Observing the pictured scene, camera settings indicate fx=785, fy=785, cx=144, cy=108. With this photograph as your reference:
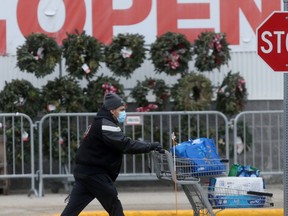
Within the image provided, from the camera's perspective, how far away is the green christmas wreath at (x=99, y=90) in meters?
13.3

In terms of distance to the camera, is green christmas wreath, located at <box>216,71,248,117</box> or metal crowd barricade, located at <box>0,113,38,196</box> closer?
metal crowd barricade, located at <box>0,113,38,196</box>

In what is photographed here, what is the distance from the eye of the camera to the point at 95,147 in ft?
28.8

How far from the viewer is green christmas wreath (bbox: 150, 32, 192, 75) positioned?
13398 millimetres

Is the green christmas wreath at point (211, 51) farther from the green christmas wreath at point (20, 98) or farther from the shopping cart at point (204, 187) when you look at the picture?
the shopping cart at point (204, 187)

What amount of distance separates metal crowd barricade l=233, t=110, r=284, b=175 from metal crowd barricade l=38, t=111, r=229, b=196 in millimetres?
326

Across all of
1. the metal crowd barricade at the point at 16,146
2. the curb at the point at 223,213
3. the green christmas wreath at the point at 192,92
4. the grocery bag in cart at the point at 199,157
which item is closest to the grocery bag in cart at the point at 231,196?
the grocery bag in cart at the point at 199,157

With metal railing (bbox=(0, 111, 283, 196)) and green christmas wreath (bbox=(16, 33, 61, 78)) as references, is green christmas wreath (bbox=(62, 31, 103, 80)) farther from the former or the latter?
metal railing (bbox=(0, 111, 283, 196))

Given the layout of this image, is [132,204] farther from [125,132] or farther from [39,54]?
[39,54]

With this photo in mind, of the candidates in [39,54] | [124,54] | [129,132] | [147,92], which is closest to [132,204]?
[129,132]

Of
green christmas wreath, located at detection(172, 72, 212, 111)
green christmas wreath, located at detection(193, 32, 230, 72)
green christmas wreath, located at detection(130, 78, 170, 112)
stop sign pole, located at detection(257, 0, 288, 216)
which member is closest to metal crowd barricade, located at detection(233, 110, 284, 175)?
green christmas wreath, located at detection(172, 72, 212, 111)

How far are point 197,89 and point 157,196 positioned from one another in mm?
1976

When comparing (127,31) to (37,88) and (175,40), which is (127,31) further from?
(37,88)

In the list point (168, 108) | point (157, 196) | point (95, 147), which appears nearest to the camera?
point (95, 147)

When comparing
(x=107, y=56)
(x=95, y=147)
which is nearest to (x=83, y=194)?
(x=95, y=147)
